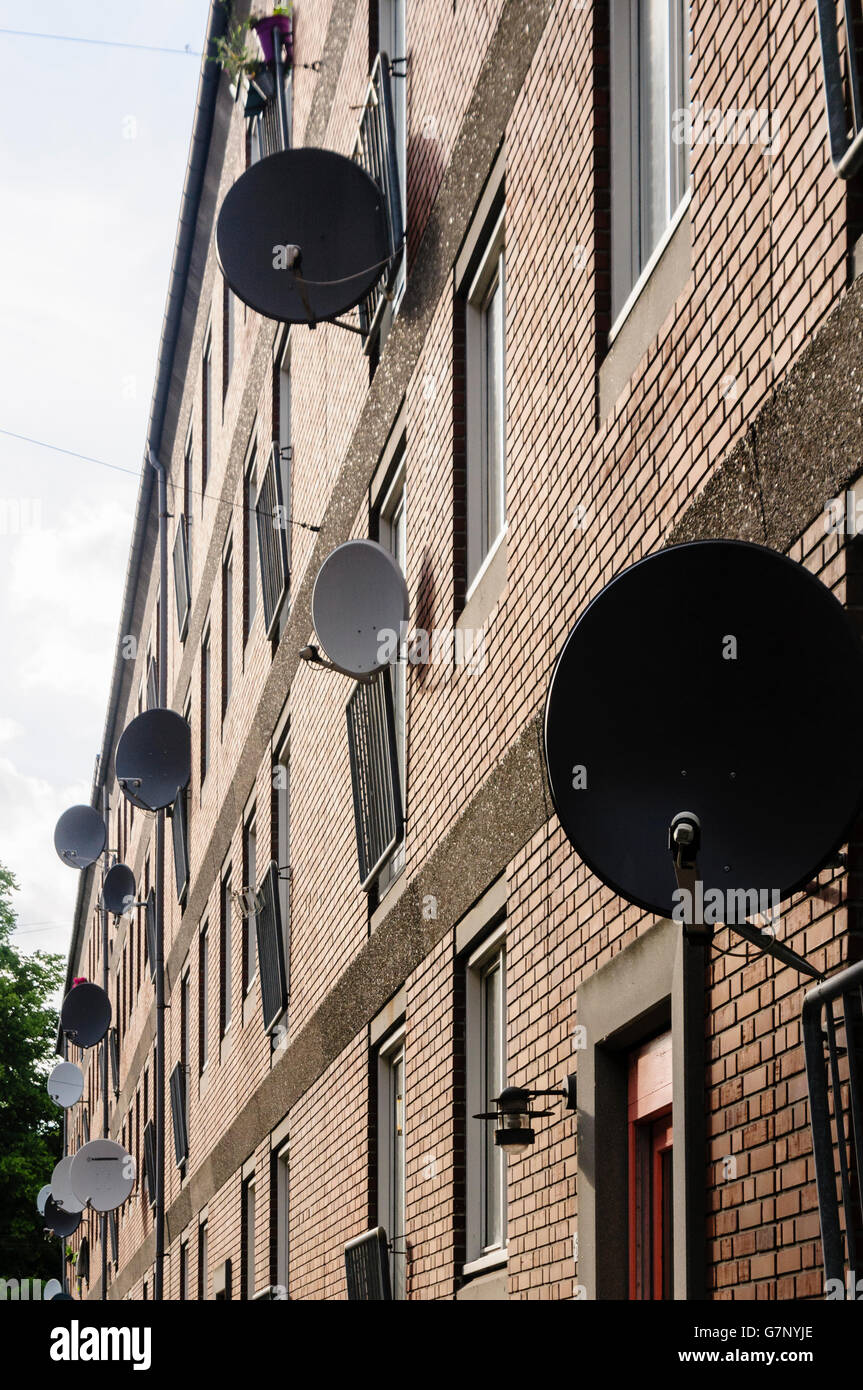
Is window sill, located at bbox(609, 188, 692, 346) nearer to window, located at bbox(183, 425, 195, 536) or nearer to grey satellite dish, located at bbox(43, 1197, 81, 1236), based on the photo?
window, located at bbox(183, 425, 195, 536)

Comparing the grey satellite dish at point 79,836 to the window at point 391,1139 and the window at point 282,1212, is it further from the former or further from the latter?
the window at point 391,1139

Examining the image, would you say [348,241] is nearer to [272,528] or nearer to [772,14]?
[272,528]

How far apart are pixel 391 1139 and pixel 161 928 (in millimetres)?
11295

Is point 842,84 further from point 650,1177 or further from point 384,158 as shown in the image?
point 384,158

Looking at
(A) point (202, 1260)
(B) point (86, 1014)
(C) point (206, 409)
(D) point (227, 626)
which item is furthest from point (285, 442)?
(B) point (86, 1014)

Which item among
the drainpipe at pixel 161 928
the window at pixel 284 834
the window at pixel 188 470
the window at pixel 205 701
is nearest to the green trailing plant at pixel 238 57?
the window at pixel 284 834

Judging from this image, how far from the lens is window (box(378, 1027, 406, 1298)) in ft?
36.8

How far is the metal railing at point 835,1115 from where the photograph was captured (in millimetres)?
4035

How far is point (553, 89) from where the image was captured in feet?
26.5

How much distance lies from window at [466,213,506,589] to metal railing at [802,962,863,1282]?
536 centimetres

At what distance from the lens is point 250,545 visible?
65.0 feet
